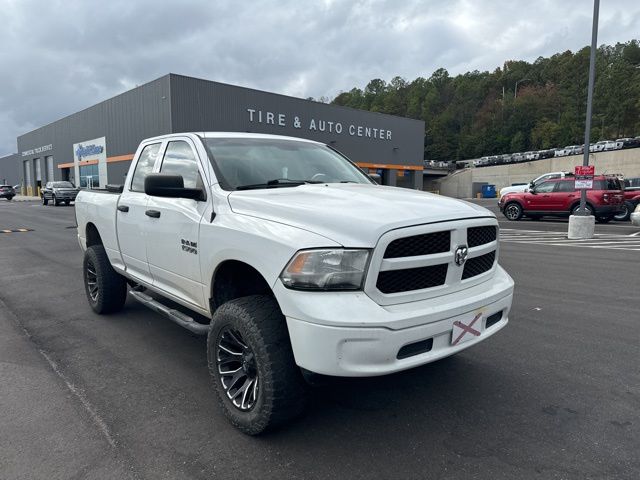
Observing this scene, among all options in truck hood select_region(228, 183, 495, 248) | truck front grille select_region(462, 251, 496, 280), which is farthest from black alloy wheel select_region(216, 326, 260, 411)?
truck front grille select_region(462, 251, 496, 280)

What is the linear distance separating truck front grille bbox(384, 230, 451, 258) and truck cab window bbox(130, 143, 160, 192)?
277 centimetres

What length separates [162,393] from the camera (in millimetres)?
3354

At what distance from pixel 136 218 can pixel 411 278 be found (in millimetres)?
2751

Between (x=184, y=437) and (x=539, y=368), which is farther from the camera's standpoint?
(x=539, y=368)

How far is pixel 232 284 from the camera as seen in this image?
125 inches

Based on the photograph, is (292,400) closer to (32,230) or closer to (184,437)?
(184,437)

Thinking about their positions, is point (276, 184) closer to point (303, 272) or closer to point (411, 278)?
point (303, 272)

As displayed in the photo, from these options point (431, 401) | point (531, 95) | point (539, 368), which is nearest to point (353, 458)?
point (431, 401)

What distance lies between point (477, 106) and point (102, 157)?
108 m

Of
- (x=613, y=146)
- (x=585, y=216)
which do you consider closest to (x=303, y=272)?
(x=585, y=216)

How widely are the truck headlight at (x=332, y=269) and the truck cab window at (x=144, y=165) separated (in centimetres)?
255

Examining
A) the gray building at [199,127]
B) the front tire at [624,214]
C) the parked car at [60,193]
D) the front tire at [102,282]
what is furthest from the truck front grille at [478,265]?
the parked car at [60,193]

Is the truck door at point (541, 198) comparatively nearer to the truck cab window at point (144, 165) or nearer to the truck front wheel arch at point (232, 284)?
the truck cab window at point (144, 165)

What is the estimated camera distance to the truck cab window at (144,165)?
437 centimetres
